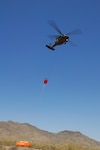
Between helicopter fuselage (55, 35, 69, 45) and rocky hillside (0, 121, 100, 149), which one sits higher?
rocky hillside (0, 121, 100, 149)

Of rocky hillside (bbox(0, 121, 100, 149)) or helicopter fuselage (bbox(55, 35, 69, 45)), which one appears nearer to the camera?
helicopter fuselage (bbox(55, 35, 69, 45))

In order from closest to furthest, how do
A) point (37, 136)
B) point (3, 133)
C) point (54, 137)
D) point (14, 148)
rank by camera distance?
point (14, 148) → point (3, 133) → point (37, 136) → point (54, 137)

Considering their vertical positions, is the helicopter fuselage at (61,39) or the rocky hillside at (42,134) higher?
the rocky hillside at (42,134)

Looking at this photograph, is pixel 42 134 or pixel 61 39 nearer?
pixel 61 39

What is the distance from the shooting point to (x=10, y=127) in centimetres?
17125

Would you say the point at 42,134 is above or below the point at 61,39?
above

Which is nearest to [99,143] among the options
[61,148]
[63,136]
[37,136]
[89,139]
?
[89,139]

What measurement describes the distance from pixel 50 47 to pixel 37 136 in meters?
131

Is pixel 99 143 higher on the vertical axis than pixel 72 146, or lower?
higher

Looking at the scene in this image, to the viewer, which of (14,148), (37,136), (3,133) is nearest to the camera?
(14,148)

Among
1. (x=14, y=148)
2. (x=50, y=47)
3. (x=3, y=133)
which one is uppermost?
(x=3, y=133)

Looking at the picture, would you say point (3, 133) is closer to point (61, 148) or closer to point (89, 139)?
point (89, 139)

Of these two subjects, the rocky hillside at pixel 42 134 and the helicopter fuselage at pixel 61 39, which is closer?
the helicopter fuselage at pixel 61 39

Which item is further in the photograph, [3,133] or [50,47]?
[3,133]
